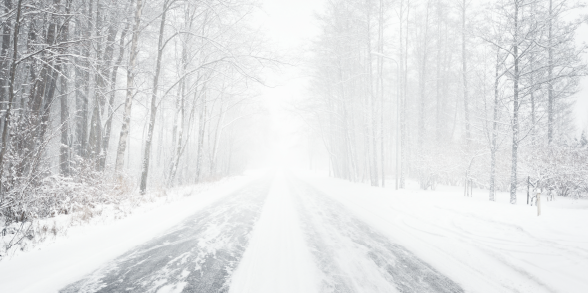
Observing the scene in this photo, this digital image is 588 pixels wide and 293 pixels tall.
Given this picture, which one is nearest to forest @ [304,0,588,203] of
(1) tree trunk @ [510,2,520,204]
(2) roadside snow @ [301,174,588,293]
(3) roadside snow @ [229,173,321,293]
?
(1) tree trunk @ [510,2,520,204]

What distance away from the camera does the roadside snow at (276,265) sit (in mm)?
2756

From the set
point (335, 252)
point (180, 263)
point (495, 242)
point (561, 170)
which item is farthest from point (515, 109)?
point (180, 263)

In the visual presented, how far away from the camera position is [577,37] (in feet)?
38.2

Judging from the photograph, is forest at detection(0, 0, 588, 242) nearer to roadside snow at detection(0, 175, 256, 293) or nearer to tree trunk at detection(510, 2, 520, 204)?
tree trunk at detection(510, 2, 520, 204)

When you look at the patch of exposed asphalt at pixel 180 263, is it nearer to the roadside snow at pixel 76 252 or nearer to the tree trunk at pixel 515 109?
the roadside snow at pixel 76 252

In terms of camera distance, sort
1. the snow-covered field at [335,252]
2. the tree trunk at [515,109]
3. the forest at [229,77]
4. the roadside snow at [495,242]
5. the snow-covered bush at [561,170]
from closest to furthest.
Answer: the snow-covered field at [335,252], the roadside snow at [495,242], the forest at [229,77], the tree trunk at [515,109], the snow-covered bush at [561,170]

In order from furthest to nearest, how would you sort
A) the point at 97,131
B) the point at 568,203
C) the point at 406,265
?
the point at 97,131 < the point at 568,203 < the point at 406,265

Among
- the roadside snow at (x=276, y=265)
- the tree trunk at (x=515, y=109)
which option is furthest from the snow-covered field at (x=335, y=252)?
the tree trunk at (x=515, y=109)

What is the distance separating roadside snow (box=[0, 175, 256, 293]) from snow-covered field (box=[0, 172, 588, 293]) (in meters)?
0.02

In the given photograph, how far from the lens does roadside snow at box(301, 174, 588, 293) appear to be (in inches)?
124

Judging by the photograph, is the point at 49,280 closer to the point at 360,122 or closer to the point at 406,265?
the point at 406,265

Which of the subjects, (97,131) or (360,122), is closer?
(97,131)

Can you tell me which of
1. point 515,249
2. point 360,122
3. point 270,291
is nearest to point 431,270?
point 515,249

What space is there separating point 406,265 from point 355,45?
15.3 m
